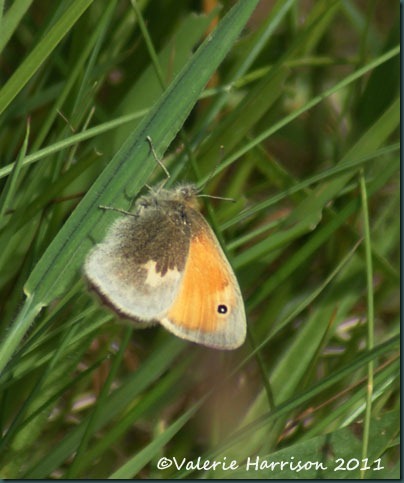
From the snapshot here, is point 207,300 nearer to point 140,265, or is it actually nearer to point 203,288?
point 203,288

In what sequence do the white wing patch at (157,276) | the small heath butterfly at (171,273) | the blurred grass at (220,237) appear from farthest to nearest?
the white wing patch at (157,276) < the small heath butterfly at (171,273) < the blurred grass at (220,237)

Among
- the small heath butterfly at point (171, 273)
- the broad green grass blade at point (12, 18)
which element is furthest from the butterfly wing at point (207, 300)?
the broad green grass blade at point (12, 18)

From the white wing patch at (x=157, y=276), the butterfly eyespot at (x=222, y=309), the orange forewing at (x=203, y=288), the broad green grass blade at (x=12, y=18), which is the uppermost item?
the broad green grass blade at (x=12, y=18)

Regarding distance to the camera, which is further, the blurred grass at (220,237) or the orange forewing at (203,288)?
the orange forewing at (203,288)

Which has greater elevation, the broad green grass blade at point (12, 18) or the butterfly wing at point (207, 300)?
the broad green grass blade at point (12, 18)

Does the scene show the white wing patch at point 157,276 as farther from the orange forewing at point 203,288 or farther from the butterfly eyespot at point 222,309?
the butterfly eyespot at point 222,309

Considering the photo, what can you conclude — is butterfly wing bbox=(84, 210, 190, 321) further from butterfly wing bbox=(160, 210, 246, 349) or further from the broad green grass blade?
the broad green grass blade

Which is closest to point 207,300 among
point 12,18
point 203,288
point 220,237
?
point 203,288
